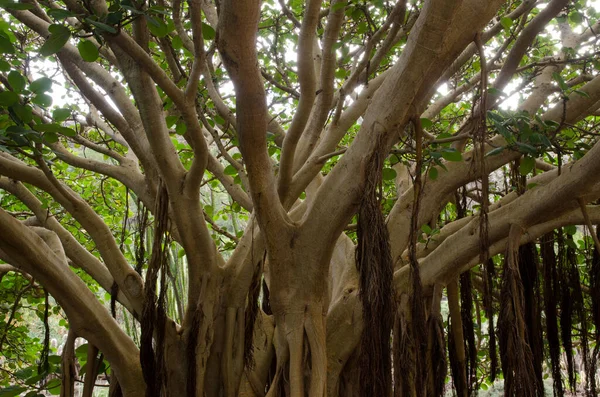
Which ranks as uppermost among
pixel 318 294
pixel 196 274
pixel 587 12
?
pixel 587 12

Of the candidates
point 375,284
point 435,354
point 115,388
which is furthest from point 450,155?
point 115,388

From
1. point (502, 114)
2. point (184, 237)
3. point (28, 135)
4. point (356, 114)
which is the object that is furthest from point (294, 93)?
point (28, 135)

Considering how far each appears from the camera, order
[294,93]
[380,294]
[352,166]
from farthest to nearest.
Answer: [294,93] < [352,166] < [380,294]

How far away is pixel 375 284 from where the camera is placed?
75.2 inches

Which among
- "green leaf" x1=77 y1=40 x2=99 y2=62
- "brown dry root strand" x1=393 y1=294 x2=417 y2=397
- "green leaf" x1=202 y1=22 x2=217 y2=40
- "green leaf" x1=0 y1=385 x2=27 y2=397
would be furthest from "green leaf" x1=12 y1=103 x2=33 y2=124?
"brown dry root strand" x1=393 y1=294 x2=417 y2=397

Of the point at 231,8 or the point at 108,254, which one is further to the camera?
the point at 108,254

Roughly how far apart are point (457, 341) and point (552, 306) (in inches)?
23.0

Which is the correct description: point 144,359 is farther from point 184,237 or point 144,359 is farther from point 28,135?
point 28,135

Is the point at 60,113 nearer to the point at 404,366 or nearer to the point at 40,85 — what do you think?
the point at 40,85

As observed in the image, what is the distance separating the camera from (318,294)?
96.1 inches

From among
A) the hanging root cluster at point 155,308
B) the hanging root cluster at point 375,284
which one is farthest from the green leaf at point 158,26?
the hanging root cluster at point 155,308

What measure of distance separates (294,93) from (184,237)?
1.13 m

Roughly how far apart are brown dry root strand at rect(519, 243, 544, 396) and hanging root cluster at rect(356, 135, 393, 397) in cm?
148

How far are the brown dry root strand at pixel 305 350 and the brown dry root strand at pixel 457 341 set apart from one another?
47.3 inches
